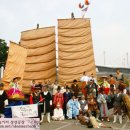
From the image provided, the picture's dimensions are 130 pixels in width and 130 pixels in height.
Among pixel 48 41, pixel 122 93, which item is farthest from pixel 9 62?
pixel 122 93

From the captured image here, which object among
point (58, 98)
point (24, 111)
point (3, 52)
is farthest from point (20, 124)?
point (3, 52)

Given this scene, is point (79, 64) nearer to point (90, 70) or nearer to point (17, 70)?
point (90, 70)

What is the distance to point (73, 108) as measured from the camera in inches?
556

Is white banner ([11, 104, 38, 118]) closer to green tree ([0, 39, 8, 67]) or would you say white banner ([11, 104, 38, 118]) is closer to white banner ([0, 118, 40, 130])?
white banner ([0, 118, 40, 130])

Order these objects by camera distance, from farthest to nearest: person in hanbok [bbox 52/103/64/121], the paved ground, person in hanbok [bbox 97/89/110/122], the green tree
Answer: the green tree → person in hanbok [bbox 52/103/64/121] → person in hanbok [bbox 97/89/110/122] → the paved ground

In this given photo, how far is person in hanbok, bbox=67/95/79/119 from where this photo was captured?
46.3 feet

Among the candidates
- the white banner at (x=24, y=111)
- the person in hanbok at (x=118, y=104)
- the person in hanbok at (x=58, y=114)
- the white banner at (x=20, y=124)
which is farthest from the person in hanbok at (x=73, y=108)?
the white banner at (x=20, y=124)

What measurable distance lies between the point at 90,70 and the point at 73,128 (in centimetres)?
1257

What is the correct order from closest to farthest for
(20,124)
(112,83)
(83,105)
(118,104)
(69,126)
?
(20,124)
(69,126)
(118,104)
(83,105)
(112,83)

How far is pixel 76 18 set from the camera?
81.6 feet

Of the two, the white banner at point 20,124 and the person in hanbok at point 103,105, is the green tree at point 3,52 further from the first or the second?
the white banner at point 20,124

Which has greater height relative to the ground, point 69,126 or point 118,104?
point 118,104

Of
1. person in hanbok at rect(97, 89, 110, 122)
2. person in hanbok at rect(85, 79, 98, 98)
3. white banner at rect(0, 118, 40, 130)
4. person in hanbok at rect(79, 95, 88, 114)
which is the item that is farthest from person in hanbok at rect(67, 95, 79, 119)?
white banner at rect(0, 118, 40, 130)

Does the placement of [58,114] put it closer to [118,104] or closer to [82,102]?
[82,102]
